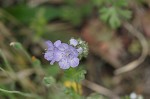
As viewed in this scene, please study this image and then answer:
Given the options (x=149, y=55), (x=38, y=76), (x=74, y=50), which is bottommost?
(x=74, y=50)

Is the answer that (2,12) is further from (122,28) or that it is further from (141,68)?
(141,68)

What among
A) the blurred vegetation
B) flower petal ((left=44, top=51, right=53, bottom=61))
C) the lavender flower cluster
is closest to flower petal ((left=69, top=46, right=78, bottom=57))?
the lavender flower cluster

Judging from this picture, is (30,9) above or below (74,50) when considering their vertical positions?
above

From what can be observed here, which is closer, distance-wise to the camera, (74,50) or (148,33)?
(74,50)

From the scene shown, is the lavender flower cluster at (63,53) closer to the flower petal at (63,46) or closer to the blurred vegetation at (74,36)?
the flower petal at (63,46)

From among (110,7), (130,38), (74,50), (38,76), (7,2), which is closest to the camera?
(74,50)

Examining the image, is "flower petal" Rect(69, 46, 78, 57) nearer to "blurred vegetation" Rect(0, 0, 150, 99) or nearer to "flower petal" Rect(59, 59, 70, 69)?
"flower petal" Rect(59, 59, 70, 69)

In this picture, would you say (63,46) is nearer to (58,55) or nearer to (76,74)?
(58,55)

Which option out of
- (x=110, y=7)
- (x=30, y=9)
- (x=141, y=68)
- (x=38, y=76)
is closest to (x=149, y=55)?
(x=141, y=68)
